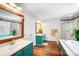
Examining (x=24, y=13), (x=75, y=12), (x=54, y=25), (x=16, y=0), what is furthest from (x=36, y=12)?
(x=16, y=0)

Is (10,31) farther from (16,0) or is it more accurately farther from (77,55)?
(77,55)

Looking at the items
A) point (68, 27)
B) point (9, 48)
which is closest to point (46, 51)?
point (68, 27)

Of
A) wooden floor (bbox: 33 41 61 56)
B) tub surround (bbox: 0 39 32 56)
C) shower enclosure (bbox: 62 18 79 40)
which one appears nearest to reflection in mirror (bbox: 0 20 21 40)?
tub surround (bbox: 0 39 32 56)

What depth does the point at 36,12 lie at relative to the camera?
3141 mm

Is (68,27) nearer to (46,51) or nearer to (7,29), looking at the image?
(46,51)

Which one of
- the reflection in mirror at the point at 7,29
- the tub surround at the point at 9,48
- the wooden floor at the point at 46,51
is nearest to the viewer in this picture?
the tub surround at the point at 9,48

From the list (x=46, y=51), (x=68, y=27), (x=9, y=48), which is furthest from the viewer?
(x=46, y=51)

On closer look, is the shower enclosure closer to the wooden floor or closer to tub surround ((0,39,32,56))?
the wooden floor

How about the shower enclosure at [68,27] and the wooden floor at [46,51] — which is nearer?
the shower enclosure at [68,27]

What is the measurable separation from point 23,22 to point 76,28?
115 cm

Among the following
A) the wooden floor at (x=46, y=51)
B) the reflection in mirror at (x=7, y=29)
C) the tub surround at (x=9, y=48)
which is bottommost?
the wooden floor at (x=46, y=51)

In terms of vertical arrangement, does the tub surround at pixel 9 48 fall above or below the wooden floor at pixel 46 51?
above

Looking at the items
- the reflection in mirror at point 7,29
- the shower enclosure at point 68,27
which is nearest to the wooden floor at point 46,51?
the shower enclosure at point 68,27

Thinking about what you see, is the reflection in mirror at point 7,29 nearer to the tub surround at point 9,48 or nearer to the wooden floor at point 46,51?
the tub surround at point 9,48
